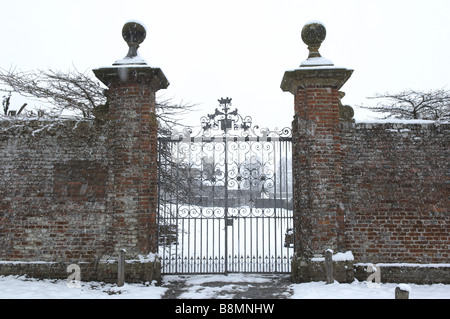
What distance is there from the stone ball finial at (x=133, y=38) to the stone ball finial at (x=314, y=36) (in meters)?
3.21

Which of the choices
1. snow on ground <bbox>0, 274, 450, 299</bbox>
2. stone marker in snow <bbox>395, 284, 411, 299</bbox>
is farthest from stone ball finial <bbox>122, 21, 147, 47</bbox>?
stone marker in snow <bbox>395, 284, 411, 299</bbox>

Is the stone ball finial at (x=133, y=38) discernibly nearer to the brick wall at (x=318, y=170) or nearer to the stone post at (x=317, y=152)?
the stone post at (x=317, y=152)

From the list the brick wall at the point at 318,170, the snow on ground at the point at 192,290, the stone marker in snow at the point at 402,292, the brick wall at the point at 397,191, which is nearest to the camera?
the stone marker in snow at the point at 402,292

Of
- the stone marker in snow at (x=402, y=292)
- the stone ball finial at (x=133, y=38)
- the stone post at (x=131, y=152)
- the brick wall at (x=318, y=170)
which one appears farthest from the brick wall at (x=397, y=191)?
the stone ball finial at (x=133, y=38)

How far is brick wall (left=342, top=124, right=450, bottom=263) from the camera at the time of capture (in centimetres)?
611

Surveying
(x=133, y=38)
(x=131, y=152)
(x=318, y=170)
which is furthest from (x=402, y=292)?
(x=133, y=38)

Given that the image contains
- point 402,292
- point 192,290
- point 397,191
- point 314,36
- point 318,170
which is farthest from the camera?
point 314,36

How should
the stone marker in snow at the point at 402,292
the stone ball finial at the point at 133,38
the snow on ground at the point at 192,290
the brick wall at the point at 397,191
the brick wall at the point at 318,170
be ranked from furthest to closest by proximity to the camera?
the stone ball finial at the point at 133,38, the brick wall at the point at 397,191, the brick wall at the point at 318,170, the snow on ground at the point at 192,290, the stone marker in snow at the point at 402,292

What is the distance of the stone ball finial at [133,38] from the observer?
21.1 feet

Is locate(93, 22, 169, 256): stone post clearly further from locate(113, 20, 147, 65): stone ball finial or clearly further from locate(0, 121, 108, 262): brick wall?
locate(0, 121, 108, 262): brick wall

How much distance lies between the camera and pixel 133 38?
657cm

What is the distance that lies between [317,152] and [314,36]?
2.32 m

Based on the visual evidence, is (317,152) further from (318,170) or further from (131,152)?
(131,152)

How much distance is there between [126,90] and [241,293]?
4.26m
